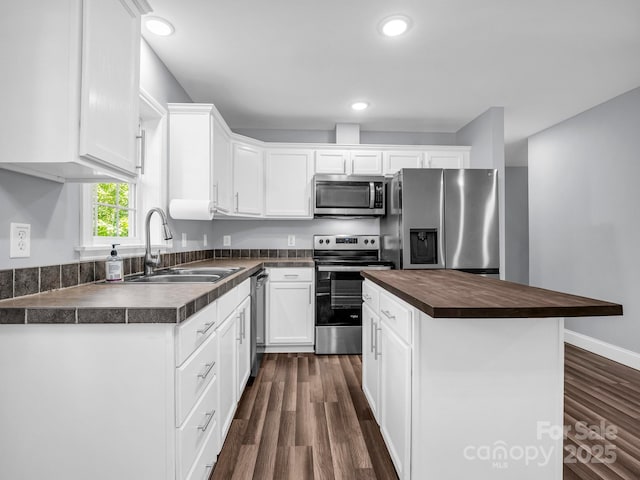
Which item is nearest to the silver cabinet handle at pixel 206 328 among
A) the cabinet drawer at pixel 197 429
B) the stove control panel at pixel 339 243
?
the cabinet drawer at pixel 197 429

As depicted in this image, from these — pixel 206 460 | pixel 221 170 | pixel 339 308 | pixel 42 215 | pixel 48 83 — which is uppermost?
pixel 221 170

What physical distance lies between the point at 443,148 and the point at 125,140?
130 inches

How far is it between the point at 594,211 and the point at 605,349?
4.49ft

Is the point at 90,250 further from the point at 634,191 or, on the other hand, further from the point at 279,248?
the point at 634,191

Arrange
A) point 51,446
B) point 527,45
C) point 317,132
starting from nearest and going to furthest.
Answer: point 51,446 → point 527,45 → point 317,132

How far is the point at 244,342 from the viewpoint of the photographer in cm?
233

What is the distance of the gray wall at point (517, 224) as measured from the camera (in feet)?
19.7

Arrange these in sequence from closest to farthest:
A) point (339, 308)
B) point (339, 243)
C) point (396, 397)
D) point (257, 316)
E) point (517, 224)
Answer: point (396, 397) → point (257, 316) → point (339, 308) → point (339, 243) → point (517, 224)

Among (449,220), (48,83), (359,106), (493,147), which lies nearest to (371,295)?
(449,220)

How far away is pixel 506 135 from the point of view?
444 cm

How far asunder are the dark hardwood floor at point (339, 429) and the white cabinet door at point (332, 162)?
2.05 m

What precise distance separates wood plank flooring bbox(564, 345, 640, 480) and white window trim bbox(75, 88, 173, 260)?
2.54 m

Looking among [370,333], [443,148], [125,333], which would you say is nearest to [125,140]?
[125,333]

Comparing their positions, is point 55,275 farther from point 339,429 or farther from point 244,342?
point 339,429
